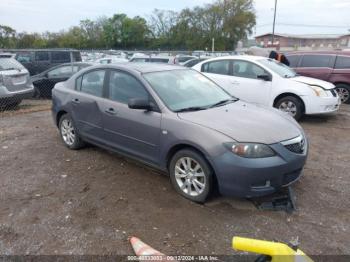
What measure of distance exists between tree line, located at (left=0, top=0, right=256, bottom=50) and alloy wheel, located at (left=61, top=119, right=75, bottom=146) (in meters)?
59.0

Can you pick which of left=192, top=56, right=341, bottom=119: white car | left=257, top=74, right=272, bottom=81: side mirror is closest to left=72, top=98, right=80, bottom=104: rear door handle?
left=192, top=56, right=341, bottom=119: white car

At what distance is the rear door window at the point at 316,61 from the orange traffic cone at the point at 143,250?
954 centimetres

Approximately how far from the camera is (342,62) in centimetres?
1041

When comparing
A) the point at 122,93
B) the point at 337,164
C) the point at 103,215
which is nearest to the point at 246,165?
the point at 103,215

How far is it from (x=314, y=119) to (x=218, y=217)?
5.78 metres

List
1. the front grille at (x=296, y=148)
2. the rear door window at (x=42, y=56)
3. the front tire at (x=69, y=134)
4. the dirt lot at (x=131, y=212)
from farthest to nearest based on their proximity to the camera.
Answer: the rear door window at (x=42, y=56) < the front tire at (x=69, y=134) < the front grille at (x=296, y=148) < the dirt lot at (x=131, y=212)

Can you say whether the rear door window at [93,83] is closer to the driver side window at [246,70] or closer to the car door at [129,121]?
the car door at [129,121]

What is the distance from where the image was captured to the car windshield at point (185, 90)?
4.26 metres

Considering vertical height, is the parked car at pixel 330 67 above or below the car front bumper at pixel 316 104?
above

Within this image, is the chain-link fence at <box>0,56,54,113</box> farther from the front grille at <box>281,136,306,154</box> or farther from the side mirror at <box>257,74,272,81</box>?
the front grille at <box>281,136,306,154</box>

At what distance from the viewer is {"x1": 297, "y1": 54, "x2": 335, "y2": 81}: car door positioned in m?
10.5

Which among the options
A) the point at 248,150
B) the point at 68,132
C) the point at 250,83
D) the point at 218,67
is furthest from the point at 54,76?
the point at 248,150

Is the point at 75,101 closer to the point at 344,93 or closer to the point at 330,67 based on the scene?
the point at 330,67

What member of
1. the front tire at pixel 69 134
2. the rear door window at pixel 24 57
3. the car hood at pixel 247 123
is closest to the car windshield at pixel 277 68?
the car hood at pixel 247 123
